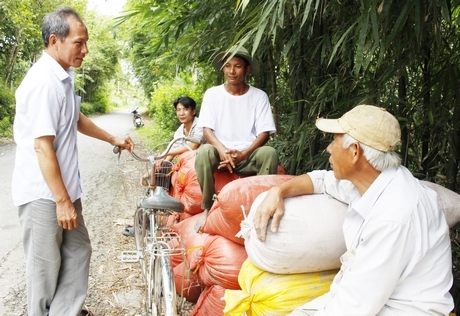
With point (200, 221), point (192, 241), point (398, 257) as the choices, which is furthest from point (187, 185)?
point (398, 257)

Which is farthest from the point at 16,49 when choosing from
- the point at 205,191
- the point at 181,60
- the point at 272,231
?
the point at 272,231

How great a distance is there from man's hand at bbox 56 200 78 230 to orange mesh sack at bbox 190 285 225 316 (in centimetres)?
89

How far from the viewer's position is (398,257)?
1.39 metres

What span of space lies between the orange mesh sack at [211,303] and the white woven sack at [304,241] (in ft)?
2.07

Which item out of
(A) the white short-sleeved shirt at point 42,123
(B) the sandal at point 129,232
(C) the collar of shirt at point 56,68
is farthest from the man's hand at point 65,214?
(B) the sandal at point 129,232

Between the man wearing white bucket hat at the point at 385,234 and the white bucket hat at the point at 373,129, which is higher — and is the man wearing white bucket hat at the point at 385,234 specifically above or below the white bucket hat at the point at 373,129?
below

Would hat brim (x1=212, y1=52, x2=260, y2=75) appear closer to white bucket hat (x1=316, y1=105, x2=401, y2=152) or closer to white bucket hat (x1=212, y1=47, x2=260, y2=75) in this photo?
white bucket hat (x1=212, y1=47, x2=260, y2=75)

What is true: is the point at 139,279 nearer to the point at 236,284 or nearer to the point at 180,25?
the point at 236,284

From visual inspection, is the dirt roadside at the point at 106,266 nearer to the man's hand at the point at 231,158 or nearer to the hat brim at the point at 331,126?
the man's hand at the point at 231,158

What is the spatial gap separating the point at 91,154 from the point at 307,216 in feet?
28.9

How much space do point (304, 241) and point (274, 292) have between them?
27 cm

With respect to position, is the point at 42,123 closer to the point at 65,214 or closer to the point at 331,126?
the point at 65,214

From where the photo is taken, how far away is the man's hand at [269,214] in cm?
184

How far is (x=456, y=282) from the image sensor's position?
219cm
